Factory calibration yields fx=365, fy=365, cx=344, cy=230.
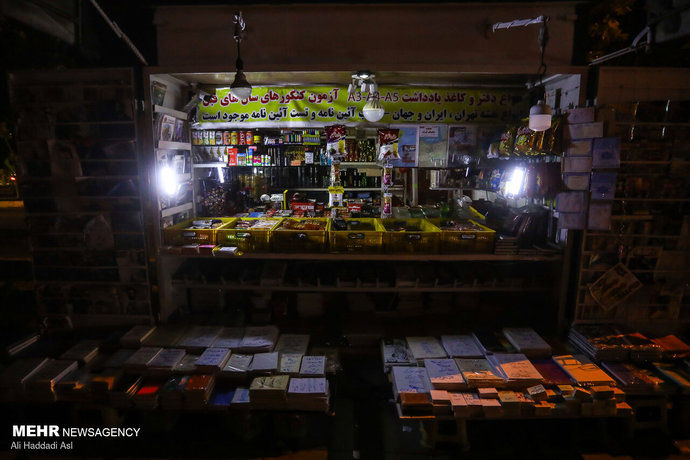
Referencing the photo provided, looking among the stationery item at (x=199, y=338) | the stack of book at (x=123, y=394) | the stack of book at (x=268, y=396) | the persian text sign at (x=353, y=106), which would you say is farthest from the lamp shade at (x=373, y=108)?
the stack of book at (x=123, y=394)

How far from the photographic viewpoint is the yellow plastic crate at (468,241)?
4.31m

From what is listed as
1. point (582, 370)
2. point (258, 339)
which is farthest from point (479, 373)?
point (258, 339)

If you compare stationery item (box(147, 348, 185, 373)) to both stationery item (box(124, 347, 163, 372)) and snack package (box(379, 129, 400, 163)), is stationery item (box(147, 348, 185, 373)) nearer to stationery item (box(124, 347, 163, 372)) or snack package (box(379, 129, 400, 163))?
stationery item (box(124, 347, 163, 372))

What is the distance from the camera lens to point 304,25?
397 centimetres

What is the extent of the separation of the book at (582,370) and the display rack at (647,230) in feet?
2.12

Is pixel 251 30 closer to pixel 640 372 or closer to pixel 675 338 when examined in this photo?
pixel 640 372

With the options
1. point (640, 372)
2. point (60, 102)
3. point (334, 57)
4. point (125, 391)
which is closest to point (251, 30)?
point (334, 57)

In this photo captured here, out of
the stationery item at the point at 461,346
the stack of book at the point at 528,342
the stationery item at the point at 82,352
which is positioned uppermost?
the stack of book at the point at 528,342

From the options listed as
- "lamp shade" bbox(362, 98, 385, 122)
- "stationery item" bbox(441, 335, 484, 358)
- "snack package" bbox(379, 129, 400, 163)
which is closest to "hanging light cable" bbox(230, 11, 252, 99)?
"lamp shade" bbox(362, 98, 385, 122)

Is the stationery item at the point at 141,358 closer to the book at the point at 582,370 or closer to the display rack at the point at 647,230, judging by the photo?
the book at the point at 582,370

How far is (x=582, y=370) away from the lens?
3648mm

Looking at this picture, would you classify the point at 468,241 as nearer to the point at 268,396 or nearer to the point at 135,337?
the point at 268,396

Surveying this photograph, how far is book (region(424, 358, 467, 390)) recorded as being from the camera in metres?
3.49

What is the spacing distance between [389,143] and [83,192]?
13.7 feet
